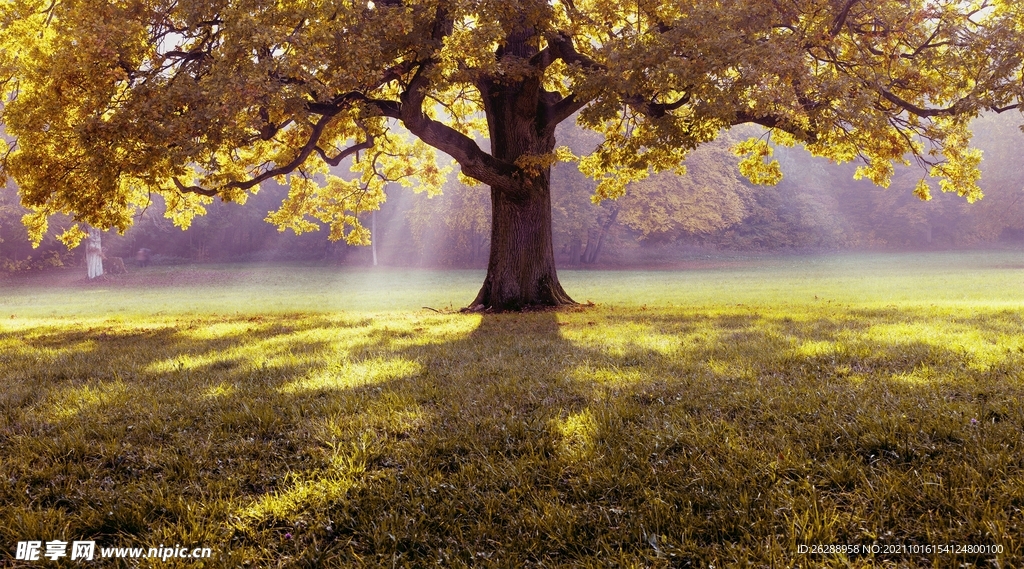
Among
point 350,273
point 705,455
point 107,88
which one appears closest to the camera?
point 705,455

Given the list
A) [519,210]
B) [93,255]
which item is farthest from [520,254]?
[93,255]

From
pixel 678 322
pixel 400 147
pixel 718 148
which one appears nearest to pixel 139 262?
pixel 400 147

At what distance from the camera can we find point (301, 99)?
10.4 meters

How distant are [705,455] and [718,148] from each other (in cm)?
4247

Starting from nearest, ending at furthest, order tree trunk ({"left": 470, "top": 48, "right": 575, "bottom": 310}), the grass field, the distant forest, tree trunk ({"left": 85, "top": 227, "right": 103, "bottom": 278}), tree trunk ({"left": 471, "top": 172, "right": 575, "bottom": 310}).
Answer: the grass field < tree trunk ({"left": 470, "top": 48, "right": 575, "bottom": 310}) < tree trunk ({"left": 471, "top": 172, "right": 575, "bottom": 310}) < tree trunk ({"left": 85, "top": 227, "right": 103, "bottom": 278}) < the distant forest

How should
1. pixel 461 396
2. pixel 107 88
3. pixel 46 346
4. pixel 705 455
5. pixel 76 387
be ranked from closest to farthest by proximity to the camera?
pixel 705 455 < pixel 461 396 < pixel 76 387 < pixel 46 346 < pixel 107 88

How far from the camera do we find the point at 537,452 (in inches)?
156

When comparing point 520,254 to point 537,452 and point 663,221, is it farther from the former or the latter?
point 663,221

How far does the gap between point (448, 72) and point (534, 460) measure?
877 cm

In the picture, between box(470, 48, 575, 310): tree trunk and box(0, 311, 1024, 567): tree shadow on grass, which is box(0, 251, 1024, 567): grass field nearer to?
box(0, 311, 1024, 567): tree shadow on grass

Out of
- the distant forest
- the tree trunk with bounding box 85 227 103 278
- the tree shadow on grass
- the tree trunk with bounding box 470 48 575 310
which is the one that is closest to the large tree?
the tree trunk with bounding box 470 48 575 310

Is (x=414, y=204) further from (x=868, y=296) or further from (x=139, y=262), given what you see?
(x=868, y=296)

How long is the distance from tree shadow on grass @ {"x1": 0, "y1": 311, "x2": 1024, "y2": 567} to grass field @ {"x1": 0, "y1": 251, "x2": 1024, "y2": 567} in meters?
0.02

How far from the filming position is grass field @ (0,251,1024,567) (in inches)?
118
